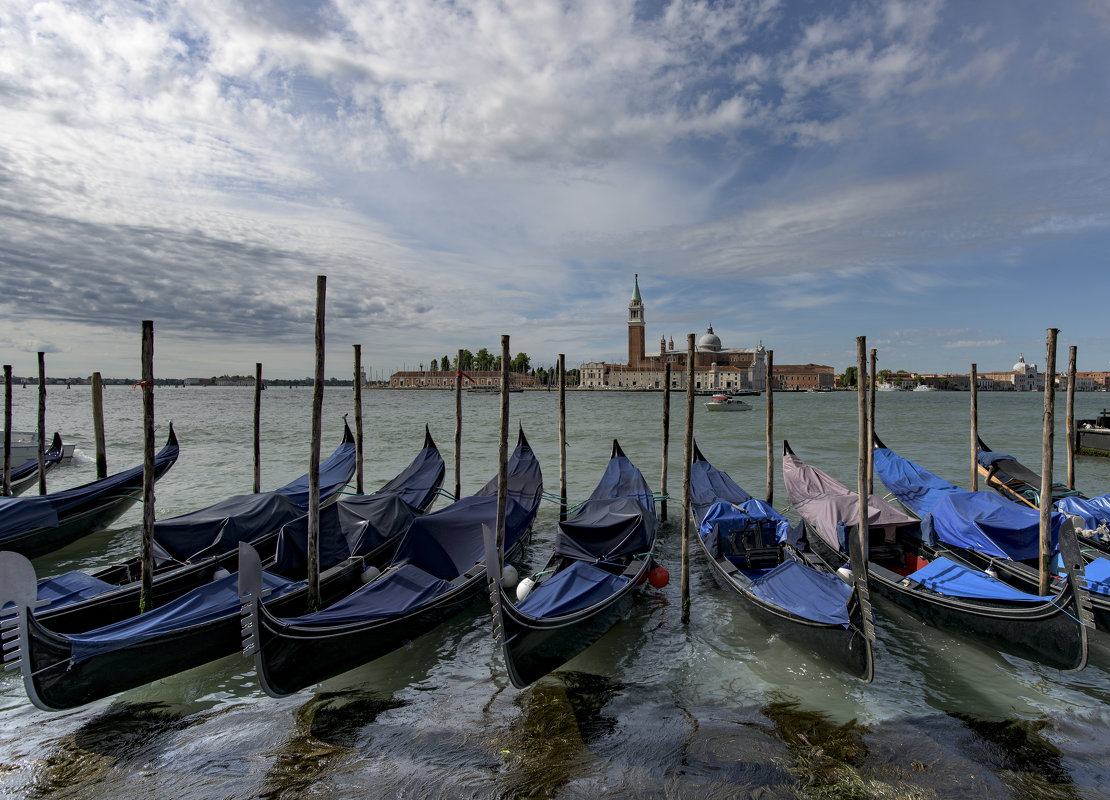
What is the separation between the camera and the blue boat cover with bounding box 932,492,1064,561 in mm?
6234

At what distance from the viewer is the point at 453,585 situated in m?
5.46

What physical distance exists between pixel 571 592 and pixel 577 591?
2.4 inches

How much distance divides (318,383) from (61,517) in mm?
5095

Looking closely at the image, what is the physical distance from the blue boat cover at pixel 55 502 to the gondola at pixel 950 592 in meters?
8.53

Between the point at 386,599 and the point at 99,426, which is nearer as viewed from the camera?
the point at 386,599

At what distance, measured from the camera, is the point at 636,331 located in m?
103

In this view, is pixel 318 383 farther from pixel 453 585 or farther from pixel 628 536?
pixel 628 536

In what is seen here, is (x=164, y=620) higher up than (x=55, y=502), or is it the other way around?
(x=55, y=502)

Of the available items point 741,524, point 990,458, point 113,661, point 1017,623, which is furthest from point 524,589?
point 990,458

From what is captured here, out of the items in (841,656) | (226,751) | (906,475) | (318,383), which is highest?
(318,383)

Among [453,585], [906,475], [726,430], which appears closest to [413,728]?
[453,585]

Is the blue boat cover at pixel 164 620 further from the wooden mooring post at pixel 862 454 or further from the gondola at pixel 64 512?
the wooden mooring post at pixel 862 454

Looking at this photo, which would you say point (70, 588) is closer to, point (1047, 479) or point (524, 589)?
point (524, 589)

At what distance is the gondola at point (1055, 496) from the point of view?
689 centimetres
